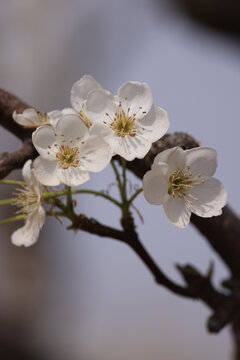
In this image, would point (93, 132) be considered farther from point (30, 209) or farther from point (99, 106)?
point (30, 209)

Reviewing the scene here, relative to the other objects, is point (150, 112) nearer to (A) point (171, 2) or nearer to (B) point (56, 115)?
(B) point (56, 115)

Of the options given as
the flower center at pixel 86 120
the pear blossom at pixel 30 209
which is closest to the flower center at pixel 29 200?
the pear blossom at pixel 30 209

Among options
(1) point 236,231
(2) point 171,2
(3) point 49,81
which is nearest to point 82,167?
(1) point 236,231

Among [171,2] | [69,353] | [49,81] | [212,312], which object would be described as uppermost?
[171,2]

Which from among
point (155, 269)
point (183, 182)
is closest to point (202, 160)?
point (183, 182)

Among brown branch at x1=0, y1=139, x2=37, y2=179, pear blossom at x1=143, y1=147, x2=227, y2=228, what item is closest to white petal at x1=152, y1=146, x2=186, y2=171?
pear blossom at x1=143, y1=147, x2=227, y2=228

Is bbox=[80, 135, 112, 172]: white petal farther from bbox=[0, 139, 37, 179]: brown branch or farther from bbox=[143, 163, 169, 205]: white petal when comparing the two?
bbox=[0, 139, 37, 179]: brown branch
